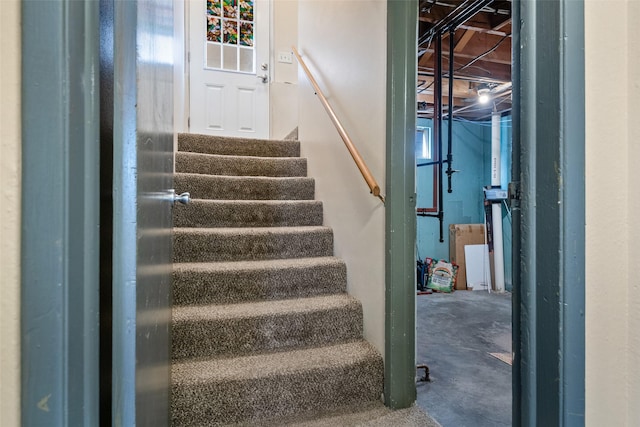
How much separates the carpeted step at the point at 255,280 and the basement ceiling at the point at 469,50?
2.13 meters

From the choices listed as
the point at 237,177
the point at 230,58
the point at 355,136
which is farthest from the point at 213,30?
the point at 355,136

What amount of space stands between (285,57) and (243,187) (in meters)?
2.38

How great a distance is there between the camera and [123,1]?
0.53 metres

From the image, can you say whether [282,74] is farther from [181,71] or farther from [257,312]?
[257,312]

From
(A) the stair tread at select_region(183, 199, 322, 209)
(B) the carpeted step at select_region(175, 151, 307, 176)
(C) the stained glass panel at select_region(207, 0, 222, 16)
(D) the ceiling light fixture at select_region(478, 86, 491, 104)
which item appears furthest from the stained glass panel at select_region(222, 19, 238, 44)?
(D) the ceiling light fixture at select_region(478, 86, 491, 104)

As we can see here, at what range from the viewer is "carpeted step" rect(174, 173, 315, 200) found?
226 cm

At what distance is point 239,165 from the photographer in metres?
2.63

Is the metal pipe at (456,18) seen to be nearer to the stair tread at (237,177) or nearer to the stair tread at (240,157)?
the stair tread at (240,157)

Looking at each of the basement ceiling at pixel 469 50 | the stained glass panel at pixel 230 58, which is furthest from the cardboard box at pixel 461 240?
the stained glass panel at pixel 230 58

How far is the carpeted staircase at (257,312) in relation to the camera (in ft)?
4.63

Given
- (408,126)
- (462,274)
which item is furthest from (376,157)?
(462,274)

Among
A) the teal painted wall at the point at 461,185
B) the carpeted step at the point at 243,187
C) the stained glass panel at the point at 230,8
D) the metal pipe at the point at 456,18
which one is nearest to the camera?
the carpeted step at the point at 243,187

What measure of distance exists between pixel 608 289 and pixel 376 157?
113 centimetres

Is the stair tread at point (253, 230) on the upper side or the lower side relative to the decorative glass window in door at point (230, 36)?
lower
